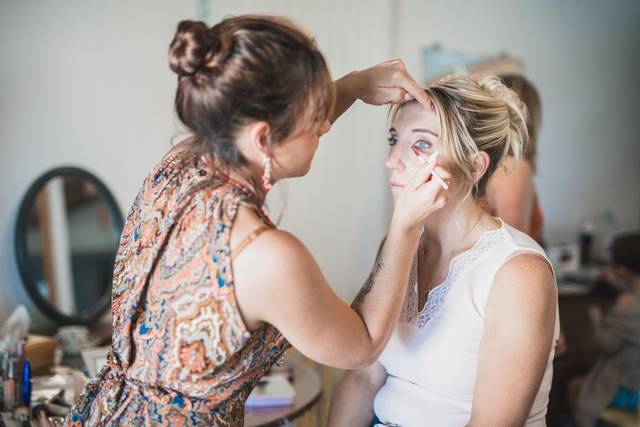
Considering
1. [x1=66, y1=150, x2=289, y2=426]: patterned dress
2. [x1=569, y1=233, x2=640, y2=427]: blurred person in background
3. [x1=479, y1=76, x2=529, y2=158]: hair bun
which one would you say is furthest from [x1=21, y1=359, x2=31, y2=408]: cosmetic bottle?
[x1=569, y1=233, x2=640, y2=427]: blurred person in background

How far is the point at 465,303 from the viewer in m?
1.30

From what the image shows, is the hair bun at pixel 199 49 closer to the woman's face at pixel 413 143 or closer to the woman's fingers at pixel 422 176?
the woman's fingers at pixel 422 176

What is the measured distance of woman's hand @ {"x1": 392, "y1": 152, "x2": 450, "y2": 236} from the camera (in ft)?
3.59

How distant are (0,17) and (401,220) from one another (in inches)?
70.7

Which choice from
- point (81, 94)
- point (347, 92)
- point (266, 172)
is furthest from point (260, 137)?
point (81, 94)

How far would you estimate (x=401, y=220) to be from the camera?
1.09 metres

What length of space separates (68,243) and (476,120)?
5.47ft

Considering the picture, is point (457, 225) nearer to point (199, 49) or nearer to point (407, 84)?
point (407, 84)

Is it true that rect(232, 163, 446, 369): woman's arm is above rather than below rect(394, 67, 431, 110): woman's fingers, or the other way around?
below

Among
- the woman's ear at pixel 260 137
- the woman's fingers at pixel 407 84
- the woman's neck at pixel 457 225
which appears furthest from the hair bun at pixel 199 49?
the woman's neck at pixel 457 225

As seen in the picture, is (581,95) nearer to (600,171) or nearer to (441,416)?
(600,171)

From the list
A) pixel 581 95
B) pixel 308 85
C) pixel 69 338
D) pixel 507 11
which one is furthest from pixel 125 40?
pixel 581 95

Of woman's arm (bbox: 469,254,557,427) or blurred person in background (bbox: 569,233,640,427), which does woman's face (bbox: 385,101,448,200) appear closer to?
woman's arm (bbox: 469,254,557,427)

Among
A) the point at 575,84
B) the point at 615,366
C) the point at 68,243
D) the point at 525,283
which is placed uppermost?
the point at 575,84
